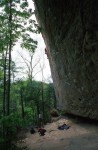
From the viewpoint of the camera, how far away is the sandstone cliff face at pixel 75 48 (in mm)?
16078

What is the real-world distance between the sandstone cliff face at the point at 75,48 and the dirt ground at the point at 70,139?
5.33ft

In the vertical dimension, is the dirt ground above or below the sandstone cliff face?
below

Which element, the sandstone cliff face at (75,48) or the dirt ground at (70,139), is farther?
the sandstone cliff face at (75,48)

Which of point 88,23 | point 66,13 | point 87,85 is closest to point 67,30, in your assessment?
point 66,13

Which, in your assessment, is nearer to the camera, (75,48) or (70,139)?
(70,139)

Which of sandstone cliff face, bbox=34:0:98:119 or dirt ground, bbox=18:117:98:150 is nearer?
dirt ground, bbox=18:117:98:150

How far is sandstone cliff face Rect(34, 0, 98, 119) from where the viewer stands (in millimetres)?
16078

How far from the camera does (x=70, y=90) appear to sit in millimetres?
19688

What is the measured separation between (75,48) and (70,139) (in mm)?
6385

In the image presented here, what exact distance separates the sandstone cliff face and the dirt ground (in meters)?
1.62

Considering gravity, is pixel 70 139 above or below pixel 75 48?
below

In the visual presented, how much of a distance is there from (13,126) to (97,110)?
20.5 ft

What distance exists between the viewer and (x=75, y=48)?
1769 cm

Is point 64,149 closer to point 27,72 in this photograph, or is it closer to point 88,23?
point 88,23
